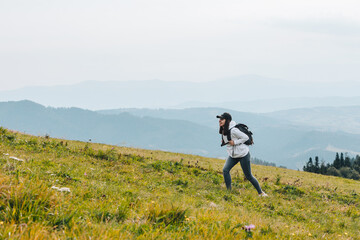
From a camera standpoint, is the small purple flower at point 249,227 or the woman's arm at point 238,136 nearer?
the small purple flower at point 249,227

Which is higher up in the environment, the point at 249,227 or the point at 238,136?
the point at 238,136

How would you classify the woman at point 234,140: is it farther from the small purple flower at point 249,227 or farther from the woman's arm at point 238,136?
the small purple flower at point 249,227

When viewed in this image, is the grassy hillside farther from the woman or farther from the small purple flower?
the woman

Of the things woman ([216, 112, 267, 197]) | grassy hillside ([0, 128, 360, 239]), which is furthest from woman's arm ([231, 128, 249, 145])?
grassy hillside ([0, 128, 360, 239])

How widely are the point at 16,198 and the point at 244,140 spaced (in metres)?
9.17

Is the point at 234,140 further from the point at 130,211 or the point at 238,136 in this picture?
the point at 130,211

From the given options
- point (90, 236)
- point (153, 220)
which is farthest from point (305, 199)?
point (90, 236)

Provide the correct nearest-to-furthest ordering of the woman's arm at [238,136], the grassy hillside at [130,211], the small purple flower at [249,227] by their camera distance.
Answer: the grassy hillside at [130,211]
the small purple flower at [249,227]
the woman's arm at [238,136]

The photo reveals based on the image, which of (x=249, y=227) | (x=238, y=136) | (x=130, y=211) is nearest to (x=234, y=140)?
(x=238, y=136)

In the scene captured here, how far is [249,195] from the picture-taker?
13.5m

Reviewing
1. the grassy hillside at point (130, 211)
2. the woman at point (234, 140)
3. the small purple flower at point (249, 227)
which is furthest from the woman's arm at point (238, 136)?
the small purple flower at point (249, 227)

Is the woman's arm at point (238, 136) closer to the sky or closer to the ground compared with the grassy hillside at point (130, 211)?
closer to the sky

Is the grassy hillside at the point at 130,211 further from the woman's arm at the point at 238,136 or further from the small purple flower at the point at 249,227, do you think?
the woman's arm at the point at 238,136

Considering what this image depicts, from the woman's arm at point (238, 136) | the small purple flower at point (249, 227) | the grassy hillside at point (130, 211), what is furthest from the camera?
the woman's arm at point (238, 136)
